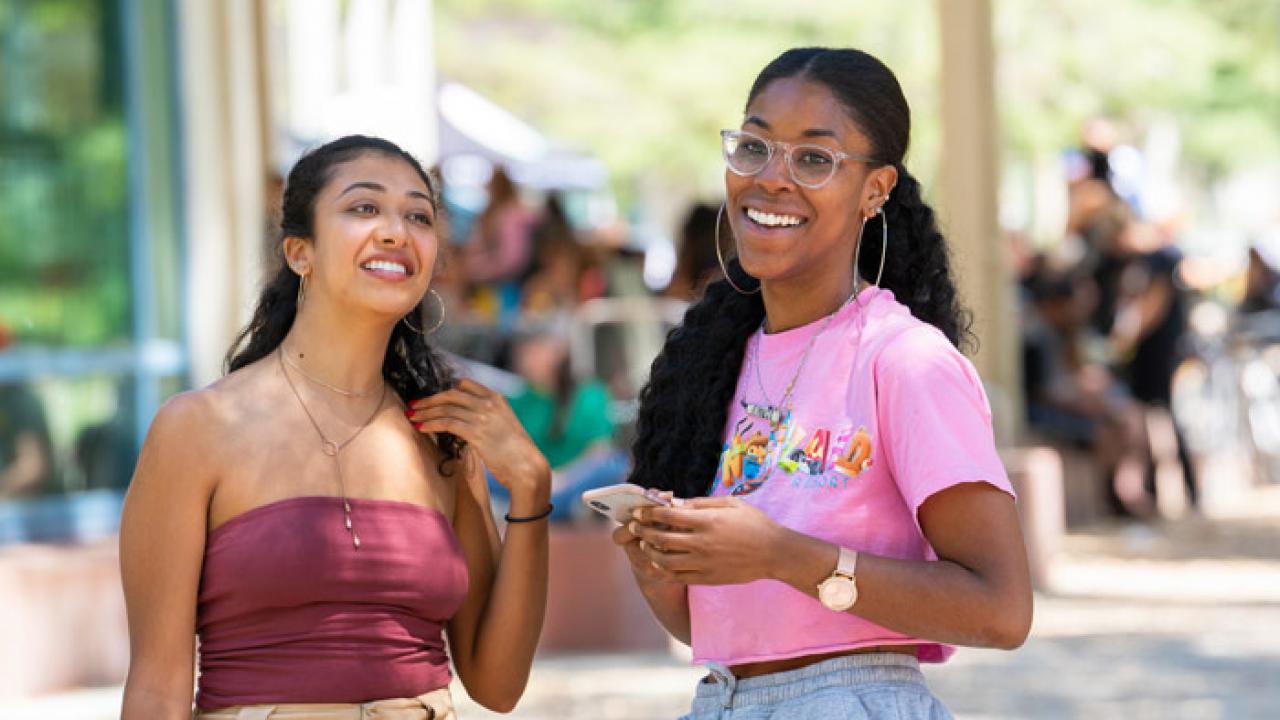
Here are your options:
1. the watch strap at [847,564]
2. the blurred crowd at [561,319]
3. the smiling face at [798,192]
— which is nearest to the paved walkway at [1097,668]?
the blurred crowd at [561,319]

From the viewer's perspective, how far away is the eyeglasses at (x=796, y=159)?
3.28m

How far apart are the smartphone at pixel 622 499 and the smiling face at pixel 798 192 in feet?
1.53

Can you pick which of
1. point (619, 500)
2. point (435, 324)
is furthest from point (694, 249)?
point (619, 500)

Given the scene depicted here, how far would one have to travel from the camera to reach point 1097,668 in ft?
29.8

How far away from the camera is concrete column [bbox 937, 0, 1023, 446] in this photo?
11148 millimetres

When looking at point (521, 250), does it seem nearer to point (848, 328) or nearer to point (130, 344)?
point (130, 344)

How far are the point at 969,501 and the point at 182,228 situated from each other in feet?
24.0

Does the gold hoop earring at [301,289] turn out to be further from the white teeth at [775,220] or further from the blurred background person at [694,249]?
the blurred background person at [694,249]

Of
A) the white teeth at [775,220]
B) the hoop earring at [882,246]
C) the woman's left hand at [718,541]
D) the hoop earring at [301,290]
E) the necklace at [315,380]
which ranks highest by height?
the white teeth at [775,220]

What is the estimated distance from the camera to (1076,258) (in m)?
15.9

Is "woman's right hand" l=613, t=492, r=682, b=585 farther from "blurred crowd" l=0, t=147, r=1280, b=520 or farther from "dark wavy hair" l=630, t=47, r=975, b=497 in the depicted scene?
"blurred crowd" l=0, t=147, r=1280, b=520

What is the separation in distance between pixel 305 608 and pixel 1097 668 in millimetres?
6152

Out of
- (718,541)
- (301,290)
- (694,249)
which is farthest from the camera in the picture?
(694,249)

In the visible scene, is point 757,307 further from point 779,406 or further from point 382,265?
point 382,265
